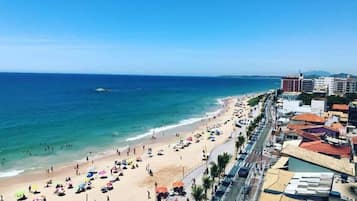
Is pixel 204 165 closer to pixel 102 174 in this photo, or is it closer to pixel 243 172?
pixel 243 172

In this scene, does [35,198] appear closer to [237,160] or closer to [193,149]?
[237,160]

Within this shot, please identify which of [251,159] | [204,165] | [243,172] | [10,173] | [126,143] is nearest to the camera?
[243,172]

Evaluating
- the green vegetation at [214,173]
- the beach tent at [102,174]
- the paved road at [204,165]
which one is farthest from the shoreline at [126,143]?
the green vegetation at [214,173]

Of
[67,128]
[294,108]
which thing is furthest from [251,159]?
[67,128]

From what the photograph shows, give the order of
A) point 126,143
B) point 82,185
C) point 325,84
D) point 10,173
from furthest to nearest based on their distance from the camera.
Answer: point 325,84, point 126,143, point 10,173, point 82,185

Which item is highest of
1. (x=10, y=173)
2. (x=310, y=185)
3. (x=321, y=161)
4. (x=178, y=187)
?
(x=321, y=161)

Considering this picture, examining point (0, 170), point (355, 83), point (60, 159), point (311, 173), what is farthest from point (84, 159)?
point (355, 83)

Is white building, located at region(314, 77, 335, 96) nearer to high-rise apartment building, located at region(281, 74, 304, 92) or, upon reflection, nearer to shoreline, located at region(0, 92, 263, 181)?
high-rise apartment building, located at region(281, 74, 304, 92)

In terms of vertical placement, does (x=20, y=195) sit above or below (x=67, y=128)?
below
